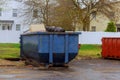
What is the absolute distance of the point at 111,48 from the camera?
1074 inches

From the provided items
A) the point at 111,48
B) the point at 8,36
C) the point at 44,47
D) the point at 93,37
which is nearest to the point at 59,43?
the point at 44,47

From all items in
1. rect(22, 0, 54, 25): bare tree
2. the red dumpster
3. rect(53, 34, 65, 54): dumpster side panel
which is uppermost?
rect(22, 0, 54, 25): bare tree

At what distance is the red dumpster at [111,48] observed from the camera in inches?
1046

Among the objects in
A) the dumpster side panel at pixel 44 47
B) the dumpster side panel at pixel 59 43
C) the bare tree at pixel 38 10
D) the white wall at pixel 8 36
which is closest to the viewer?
the dumpster side panel at pixel 44 47

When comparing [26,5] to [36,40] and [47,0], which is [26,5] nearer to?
[47,0]

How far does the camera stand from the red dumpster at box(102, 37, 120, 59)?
87.2 ft

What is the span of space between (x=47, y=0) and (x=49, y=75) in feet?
125

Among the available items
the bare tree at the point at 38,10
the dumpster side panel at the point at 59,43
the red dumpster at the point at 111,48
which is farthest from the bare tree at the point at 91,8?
the dumpster side panel at the point at 59,43

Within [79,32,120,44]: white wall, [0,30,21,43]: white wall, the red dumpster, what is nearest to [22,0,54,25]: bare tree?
[0,30,21,43]: white wall

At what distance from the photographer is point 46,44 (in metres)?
17.2

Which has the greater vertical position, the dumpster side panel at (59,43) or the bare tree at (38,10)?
the bare tree at (38,10)

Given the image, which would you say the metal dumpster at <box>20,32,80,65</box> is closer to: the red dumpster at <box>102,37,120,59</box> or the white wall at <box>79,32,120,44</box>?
the red dumpster at <box>102,37,120,59</box>

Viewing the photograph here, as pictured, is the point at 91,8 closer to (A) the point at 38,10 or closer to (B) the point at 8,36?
(A) the point at 38,10

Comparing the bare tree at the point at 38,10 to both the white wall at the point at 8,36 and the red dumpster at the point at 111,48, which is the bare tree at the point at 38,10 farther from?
the red dumpster at the point at 111,48
